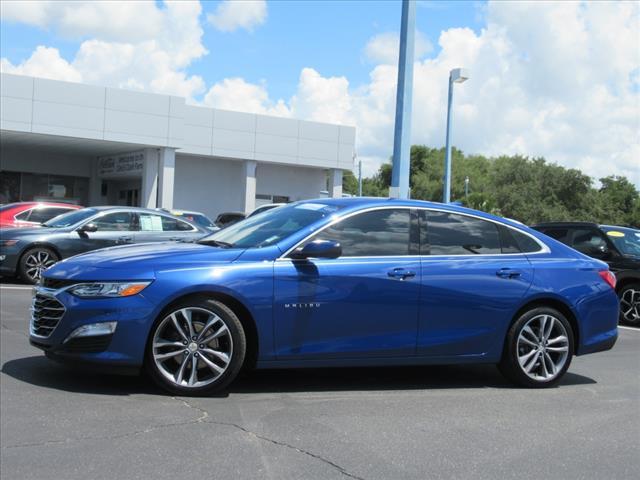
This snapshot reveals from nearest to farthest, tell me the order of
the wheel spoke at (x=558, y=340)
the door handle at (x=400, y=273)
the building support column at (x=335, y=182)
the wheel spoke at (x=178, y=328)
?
the wheel spoke at (x=178, y=328)
the door handle at (x=400, y=273)
the wheel spoke at (x=558, y=340)
the building support column at (x=335, y=182)

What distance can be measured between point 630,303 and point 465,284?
688 cm

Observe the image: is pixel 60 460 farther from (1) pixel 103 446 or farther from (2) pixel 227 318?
(2) pixel 227 318

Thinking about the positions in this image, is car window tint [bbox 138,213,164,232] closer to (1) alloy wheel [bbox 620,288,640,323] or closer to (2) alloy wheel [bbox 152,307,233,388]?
(1) alloy wheel [bbox 620,288,640,323]

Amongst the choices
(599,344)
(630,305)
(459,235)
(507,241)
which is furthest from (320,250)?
(630,305)

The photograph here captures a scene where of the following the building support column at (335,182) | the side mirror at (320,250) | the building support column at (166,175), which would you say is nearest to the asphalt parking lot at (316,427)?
the side mirror at (320,250)

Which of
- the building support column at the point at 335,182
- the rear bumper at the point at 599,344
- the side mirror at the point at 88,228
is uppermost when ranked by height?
the building support column at the point at 335,182

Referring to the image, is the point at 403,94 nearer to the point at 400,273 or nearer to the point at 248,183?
the point at 400,273

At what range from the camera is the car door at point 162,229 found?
1386 centimetres

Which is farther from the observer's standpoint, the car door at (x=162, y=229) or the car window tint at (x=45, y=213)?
the car window tint at (x=45, y=213)

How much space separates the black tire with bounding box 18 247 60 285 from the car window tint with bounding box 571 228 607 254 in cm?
916

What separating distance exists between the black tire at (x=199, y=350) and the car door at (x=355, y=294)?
0.32m

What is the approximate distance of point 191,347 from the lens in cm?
543

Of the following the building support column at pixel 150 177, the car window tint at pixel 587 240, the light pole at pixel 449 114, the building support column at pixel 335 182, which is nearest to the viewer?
the car window tint at pixel 587 240

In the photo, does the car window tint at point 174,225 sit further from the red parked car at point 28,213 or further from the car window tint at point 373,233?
the car window tint at point 373,233
